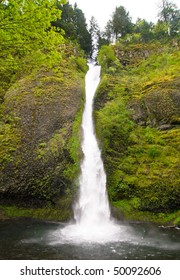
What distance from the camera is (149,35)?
3541 centimetres

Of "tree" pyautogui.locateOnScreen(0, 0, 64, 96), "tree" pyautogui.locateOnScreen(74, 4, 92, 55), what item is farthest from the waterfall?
"tree" pyautogui.locateOnScreen(74, 4, 92, 55)

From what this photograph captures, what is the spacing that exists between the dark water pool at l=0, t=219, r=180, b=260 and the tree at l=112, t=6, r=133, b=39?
115 feet

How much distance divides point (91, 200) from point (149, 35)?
2897cm

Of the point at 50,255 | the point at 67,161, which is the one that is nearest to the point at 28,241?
the point at 50,255

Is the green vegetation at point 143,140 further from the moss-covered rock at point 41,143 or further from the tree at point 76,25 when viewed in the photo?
the tree at point 76,25

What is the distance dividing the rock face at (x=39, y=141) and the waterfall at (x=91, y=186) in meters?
0.74

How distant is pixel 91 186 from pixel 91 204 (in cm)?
103

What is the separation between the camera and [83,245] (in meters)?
8.75

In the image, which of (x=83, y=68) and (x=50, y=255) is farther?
(x=83, y=68)

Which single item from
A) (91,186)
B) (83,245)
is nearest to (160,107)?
(91,186)

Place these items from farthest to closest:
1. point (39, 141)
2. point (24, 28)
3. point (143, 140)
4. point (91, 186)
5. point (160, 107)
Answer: point (160, 107)
point (143, 140)
point (39, 141)
point (91, 186)
point (24, 28)

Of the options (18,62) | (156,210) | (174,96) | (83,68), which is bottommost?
(156,210)

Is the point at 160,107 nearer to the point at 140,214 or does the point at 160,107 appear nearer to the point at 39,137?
the point at 140,214

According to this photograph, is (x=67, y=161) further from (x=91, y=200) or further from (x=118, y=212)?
(x=118, y=212)
